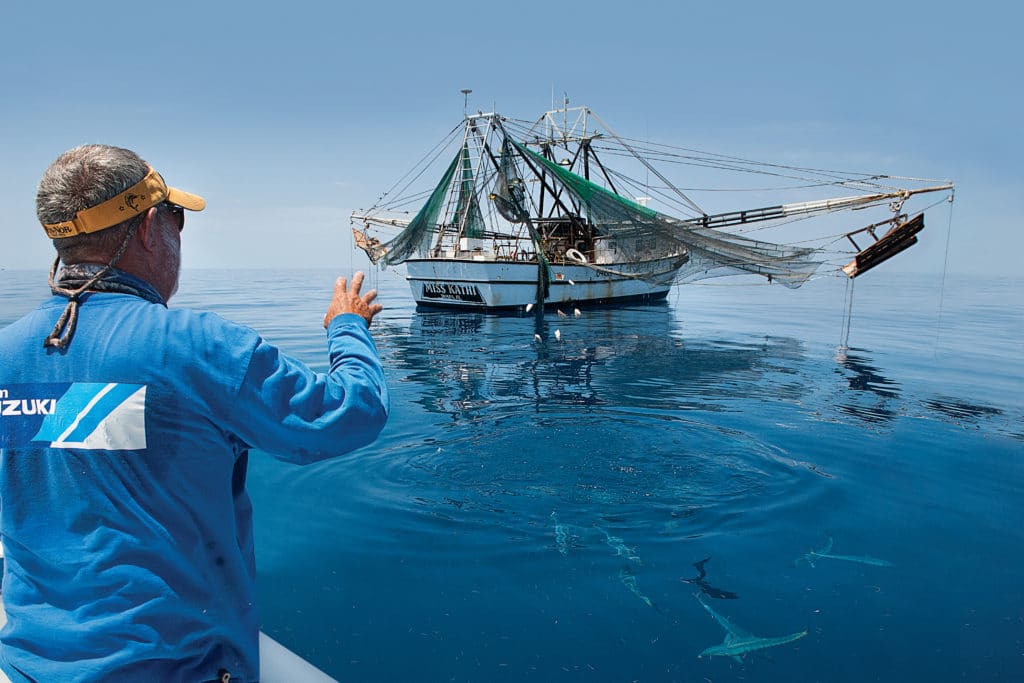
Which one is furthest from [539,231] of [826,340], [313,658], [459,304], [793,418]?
[313,658]

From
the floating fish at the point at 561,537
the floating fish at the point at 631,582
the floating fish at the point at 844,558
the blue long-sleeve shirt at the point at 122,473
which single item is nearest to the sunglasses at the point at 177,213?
the blue long-sleeve shirt at the point at 122,473

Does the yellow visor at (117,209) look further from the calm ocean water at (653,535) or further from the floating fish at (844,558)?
the floating fish at (844,558)

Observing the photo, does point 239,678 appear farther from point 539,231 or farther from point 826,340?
point 539,231

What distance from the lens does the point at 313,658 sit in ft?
11.7

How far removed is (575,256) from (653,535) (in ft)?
90.6

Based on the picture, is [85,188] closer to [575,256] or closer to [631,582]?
[631,582]

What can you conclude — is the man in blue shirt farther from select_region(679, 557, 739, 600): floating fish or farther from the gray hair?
select_region(679, 557, 739, 600): floating fish

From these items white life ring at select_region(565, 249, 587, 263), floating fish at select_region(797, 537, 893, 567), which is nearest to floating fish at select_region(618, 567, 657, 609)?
floating fish at select_region(797, 537, 893, 567)

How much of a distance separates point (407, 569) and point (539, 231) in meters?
30.2

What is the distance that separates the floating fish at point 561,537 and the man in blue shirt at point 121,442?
140 inches

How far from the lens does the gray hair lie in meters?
1.60

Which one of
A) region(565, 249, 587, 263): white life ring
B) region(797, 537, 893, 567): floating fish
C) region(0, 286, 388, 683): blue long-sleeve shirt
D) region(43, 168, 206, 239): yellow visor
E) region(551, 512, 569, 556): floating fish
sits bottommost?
region(551, 512, 569, 556): floating fish

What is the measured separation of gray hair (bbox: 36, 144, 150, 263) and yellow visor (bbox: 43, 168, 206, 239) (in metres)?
0.01

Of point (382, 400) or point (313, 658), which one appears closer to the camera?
point (382, 400)
